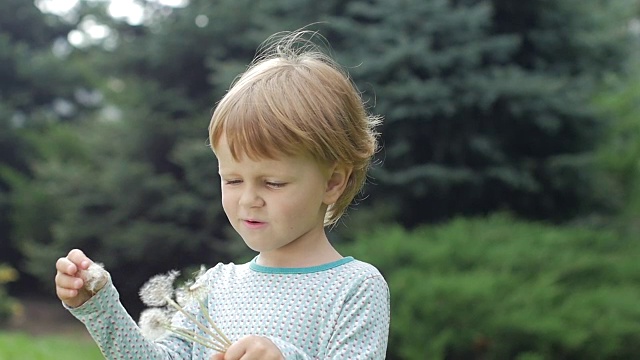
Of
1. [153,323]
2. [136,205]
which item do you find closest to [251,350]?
[153,323]

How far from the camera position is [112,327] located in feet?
5.84

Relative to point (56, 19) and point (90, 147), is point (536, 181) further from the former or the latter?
point (56, 19)

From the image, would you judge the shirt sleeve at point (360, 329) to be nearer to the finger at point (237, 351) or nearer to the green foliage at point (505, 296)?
the finger at point (237, 351)

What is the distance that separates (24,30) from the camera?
12.1 m

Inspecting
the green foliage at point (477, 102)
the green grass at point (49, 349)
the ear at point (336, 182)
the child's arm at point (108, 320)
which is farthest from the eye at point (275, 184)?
the green foliage at point (477, 102)

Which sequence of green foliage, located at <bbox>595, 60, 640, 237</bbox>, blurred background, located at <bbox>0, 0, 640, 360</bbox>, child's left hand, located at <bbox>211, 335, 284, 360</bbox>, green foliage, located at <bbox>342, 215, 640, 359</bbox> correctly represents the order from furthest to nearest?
green foliage, located at <bbox>595, 60, 640, 237</bbox>, blurred background, located at <bbox>0, 0, 640, 360</bbox>, green foliage, located at <bbox>342, 215, 640, 359</bbox>, child's left hand, located at <bbox>211, 335, 284, 360</bbox>

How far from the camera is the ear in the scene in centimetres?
185

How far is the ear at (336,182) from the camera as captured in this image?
1.85 meters

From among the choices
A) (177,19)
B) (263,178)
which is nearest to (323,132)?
(263,178)

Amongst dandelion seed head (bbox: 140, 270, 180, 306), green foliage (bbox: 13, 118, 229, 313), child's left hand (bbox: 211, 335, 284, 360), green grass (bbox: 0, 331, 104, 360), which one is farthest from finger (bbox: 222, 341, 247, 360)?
green foliage (bbox: 13, 118, 229, 313)

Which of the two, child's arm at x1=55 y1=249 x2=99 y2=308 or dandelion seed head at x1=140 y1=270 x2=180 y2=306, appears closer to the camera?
child's arm at x1=55 y1=249 x2=99 y2=308

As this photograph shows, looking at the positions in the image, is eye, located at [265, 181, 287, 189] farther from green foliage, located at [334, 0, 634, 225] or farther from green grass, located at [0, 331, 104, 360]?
green foliage, located at [334, 0, 634, 225]

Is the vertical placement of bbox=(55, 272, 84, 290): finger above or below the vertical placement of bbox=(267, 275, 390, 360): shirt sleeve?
above

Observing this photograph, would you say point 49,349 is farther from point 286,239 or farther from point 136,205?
point 286,239
